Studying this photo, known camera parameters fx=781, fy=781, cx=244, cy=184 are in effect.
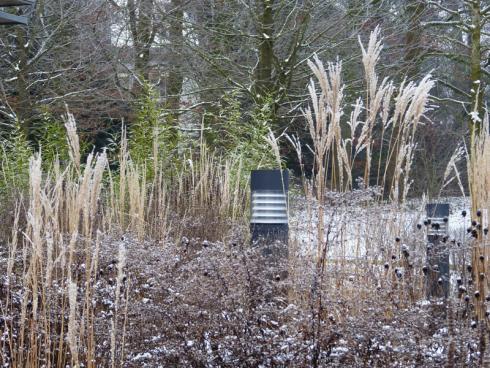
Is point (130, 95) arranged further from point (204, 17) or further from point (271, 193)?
point (271, 193)

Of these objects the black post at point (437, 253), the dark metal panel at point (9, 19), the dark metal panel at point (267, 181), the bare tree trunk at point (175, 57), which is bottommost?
the black post at point (437, 253)

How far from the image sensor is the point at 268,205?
4285 millimetres

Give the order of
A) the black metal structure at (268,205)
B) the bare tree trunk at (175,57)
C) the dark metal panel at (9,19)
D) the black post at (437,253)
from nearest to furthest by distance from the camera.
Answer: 1. the black post at (437,253)
2. the black metal structure at (268,205)
3. the dark metal panel at (9,19)
4. the bare tree trunk at (175,57)

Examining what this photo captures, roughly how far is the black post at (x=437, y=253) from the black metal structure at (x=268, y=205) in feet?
2.57

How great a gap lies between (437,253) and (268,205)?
140 cm

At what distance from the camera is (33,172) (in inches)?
94.0

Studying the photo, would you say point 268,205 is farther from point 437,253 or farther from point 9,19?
point 9,19

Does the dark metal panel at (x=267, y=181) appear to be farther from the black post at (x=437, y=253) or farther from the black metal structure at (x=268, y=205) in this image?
the black post at (x=437, y=253)

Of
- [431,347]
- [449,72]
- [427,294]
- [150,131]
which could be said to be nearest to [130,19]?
[150,131]

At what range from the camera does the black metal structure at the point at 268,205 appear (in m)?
4.23

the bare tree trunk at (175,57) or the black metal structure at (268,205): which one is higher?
the bare tree trunk at (175,57)

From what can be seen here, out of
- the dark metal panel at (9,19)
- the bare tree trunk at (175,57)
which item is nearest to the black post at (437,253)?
the dark metal panel at (9,19)

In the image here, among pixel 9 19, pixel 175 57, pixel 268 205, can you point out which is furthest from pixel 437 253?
pixel 175 57

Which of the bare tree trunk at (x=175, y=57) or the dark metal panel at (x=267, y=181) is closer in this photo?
the dark metal panel at (x=267, y=181)
